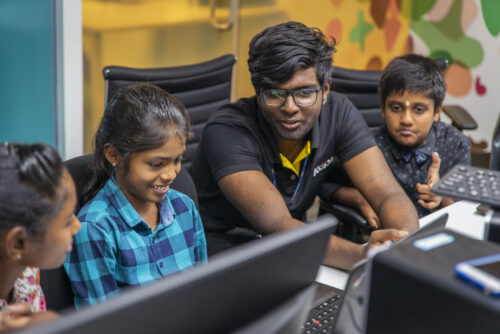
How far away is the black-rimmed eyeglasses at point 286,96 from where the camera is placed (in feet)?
4.95

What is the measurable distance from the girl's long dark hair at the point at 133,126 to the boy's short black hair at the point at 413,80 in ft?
3.02

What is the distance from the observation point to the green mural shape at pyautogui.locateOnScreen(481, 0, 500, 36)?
11.5ft

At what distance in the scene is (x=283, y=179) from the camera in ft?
5.35

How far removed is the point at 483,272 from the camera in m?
0.64

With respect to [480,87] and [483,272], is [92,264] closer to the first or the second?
[483,272]

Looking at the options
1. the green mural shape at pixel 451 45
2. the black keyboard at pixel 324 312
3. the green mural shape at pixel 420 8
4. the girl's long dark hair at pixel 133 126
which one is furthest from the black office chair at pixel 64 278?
the green mural shape at pixel 420 8

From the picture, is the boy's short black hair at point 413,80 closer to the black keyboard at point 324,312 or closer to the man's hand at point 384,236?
the man's hand at point 384,236

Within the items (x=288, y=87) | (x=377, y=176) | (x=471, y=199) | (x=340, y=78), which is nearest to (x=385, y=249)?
(x=471, y=199)

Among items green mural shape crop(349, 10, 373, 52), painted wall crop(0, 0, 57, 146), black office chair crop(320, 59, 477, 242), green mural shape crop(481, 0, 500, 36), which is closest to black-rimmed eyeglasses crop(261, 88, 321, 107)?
black office chair crop(320, 59, 477, 242)

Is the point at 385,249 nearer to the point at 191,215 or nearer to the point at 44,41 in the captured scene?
the point at 191,215

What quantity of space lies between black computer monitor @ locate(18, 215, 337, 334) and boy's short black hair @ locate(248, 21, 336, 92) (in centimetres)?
88

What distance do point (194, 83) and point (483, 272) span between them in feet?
4.81

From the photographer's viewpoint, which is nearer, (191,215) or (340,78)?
(191,215)

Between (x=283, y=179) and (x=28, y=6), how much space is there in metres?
1.20
